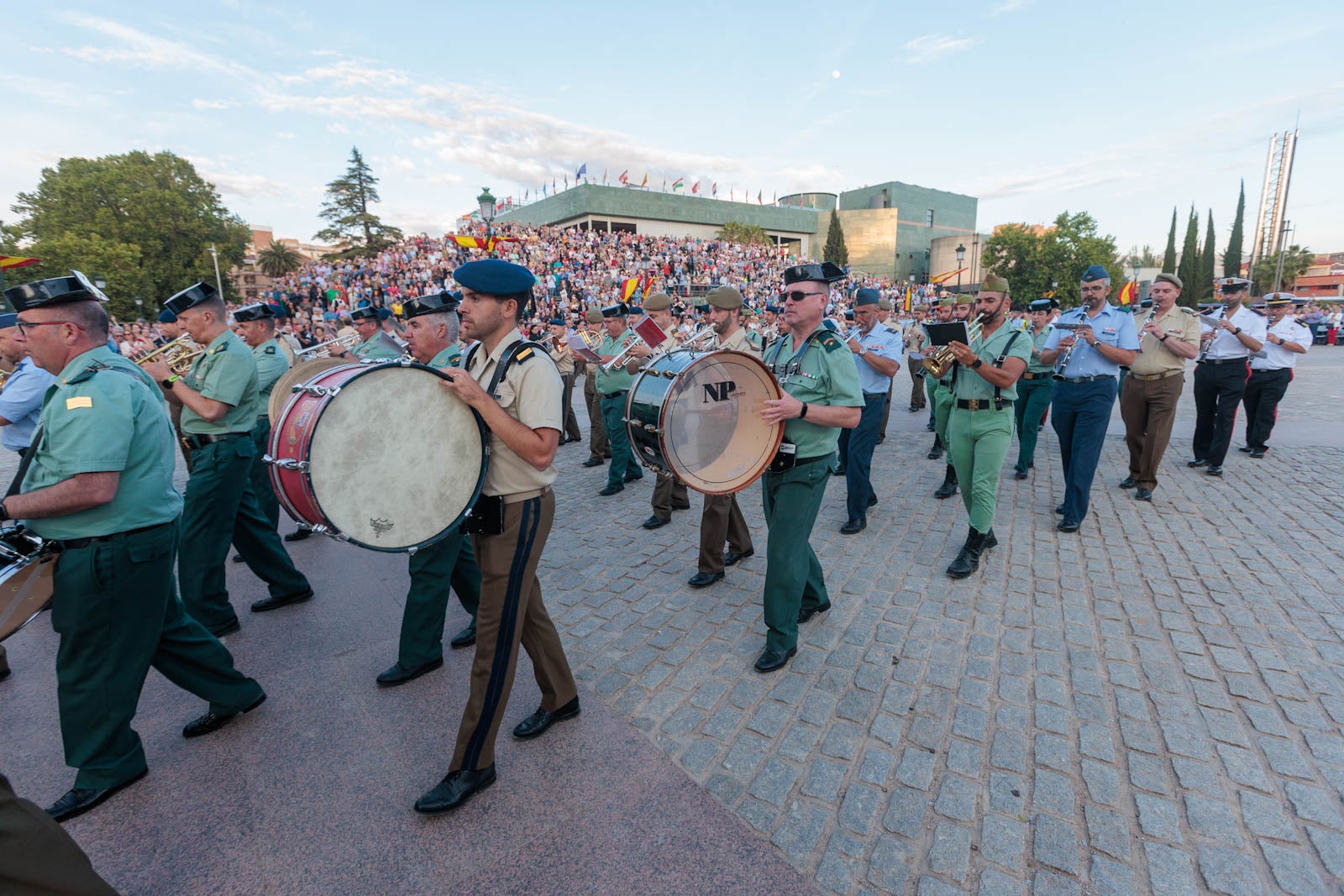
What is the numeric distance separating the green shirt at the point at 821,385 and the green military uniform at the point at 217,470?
3.72m

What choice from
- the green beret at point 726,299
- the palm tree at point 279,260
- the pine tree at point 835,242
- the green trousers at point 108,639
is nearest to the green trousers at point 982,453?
the green beret at point 726,299

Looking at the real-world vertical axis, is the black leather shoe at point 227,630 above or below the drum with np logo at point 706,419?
below

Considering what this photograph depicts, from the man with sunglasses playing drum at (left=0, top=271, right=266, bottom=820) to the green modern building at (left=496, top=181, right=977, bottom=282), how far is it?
2593 inches

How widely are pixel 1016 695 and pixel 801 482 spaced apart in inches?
64.7

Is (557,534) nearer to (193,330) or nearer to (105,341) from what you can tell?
(193,330)

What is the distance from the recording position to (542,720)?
319 centimetres

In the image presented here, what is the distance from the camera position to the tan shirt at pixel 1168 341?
648 cm

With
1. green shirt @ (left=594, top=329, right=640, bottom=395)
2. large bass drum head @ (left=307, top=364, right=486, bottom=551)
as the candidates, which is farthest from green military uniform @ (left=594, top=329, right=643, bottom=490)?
large bass drum head @ (left=307, top=364, right=486, bottom=551)

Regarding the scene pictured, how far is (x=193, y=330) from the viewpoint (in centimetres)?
413

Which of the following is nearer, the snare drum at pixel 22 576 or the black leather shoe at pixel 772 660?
the snare drum at pixel 22 576

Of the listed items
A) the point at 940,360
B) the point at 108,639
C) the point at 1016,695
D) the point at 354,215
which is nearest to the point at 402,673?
the point at 108,639

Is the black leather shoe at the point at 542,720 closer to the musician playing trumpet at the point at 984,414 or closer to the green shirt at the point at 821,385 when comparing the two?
the green shirt at the point at 821,385

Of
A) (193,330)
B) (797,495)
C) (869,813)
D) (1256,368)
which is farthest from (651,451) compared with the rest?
(1256,368)

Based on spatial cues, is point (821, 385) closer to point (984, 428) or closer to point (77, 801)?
point (984, 428)
